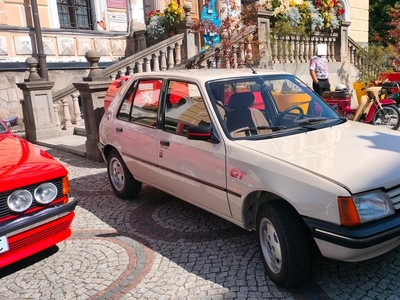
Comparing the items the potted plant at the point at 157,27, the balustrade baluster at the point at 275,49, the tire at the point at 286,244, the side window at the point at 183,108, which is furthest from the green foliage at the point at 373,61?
the tire at the point at 286,244

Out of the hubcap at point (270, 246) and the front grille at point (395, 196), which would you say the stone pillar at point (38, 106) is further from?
the front grille at point (395, 196)

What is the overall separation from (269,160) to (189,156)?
1.04 m

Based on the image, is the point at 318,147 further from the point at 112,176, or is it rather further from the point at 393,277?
the point at 112,176

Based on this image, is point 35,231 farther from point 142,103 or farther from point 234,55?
point 234,55

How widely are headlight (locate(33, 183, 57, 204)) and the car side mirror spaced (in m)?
1.37

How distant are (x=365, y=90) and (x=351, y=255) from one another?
6875 millimetres

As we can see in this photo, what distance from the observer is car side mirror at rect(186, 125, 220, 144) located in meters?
3.79

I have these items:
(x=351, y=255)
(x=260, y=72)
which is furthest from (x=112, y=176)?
(x=351, y=255)

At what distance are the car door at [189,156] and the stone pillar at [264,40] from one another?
689cm

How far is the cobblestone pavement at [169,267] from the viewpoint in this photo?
132 inches

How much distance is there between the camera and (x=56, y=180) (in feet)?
13.0

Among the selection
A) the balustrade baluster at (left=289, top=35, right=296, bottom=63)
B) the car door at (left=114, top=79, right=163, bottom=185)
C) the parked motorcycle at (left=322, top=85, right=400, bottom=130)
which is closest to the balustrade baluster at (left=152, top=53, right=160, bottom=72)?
the balustrade baluster at (left=289, top=35, right=296, bottom=63)

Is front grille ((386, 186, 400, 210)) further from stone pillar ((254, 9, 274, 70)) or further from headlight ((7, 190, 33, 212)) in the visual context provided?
stone pillar ((254, 9, 274, 70))

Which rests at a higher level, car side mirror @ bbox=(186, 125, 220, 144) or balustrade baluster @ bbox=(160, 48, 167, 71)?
balustrade baluster @ bbox=(160, 48, 167, 71)
